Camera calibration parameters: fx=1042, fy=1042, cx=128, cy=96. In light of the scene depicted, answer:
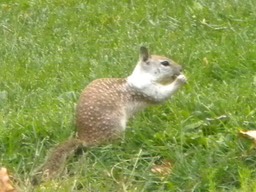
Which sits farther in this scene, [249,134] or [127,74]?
[127,74]

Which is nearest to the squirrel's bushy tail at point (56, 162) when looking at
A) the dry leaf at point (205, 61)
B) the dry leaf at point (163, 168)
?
Result: the dry leaf at point (163, 168)

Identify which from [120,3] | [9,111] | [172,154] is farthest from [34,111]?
[120,3]

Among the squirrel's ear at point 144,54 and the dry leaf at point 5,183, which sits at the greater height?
the squirrel's ear at point 144,54

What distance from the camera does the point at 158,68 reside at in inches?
262

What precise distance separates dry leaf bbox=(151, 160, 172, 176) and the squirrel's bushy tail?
19.5 inches

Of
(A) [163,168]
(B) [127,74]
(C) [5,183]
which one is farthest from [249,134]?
(B) [127,74]

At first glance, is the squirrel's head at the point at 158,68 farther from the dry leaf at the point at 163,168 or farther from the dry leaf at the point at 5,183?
the dry leaf at the point at 5,183

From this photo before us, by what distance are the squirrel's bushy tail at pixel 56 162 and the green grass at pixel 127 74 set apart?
7cm

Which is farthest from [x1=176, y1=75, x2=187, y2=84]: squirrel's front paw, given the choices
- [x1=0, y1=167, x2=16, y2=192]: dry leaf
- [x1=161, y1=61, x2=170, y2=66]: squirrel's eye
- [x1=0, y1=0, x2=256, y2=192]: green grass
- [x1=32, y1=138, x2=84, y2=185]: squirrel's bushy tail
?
[x1=0, y1=167, x2=16, y2=192]: dry leaf

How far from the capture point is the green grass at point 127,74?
571cm

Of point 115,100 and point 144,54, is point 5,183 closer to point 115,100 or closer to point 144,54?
point 115,100

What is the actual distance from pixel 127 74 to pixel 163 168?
163 centimetres

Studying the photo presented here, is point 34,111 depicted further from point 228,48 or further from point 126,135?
point 228,48

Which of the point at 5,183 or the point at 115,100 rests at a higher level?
the point at 115,100
